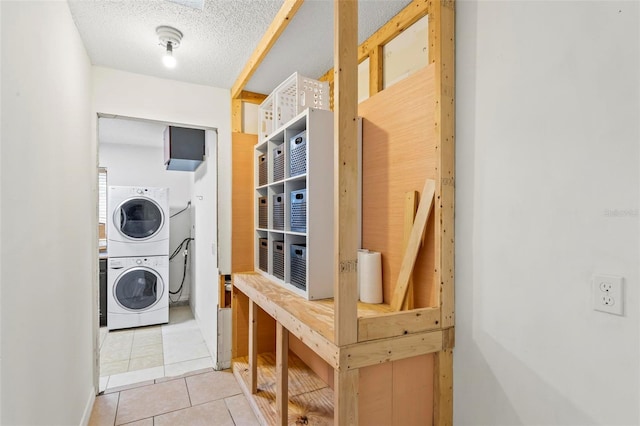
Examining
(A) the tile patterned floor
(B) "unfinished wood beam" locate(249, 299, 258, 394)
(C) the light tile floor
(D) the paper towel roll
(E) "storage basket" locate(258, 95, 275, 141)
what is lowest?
(C) the light tile floor

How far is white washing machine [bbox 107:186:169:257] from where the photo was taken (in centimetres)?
425

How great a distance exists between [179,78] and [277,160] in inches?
48.0

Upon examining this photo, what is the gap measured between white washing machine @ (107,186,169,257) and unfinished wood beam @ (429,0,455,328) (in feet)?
12.9

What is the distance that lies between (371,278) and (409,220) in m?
0.40

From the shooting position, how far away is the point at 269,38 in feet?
6.96

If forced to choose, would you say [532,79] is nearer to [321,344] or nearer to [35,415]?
[321,344]

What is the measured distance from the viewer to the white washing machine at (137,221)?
4.25m

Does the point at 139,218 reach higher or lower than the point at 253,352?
higher

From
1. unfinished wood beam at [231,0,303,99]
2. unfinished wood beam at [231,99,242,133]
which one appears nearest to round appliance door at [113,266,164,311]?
unfinished wood beam at [231,99,242,133]

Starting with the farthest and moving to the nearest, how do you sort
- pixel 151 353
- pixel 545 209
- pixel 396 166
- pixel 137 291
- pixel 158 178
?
pixel 158 178 → pixel 137 291 → pixel 151 353 → pixel 396 166 → pixel 545 209

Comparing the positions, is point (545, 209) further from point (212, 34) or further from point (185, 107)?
point (185, 107)

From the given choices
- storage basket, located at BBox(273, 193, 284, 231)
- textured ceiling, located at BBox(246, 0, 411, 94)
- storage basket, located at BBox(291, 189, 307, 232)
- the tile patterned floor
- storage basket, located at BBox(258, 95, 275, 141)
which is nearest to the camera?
textured ceiling, located at BBox(246, 0, 411, 94)

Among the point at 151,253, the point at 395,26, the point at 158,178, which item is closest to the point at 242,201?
the point at 395,26

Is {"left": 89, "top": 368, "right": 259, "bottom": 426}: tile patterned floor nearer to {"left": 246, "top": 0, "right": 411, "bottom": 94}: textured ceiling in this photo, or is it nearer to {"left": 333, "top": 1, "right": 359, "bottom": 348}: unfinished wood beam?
{"left": 333, "top": 1, "right": 359, "bottom": 348}: unfinished wood beam
